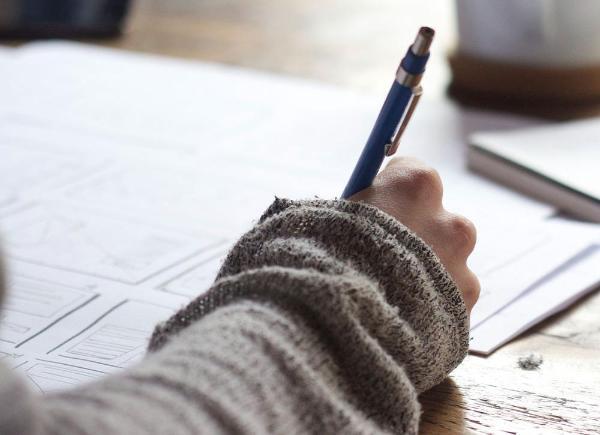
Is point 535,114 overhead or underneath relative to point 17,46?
overhead

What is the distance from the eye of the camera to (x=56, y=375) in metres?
0.45

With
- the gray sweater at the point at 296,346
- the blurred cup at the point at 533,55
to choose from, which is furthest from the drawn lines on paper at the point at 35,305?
the blurred cup at the point at 533,55

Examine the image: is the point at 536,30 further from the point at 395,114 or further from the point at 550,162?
the point at 395,114

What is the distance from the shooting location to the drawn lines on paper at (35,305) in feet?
1.64

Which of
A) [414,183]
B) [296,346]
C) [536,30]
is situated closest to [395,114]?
[414,183]

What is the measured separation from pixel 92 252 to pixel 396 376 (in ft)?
0.96

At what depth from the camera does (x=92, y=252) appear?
1.99ft

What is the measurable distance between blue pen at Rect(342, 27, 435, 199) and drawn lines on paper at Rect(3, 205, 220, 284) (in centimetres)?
17

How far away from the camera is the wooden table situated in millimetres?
437

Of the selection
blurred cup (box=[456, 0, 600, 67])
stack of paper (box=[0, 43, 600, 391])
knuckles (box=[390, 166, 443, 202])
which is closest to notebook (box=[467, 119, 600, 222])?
stack of paper (box=[0, 43, 600, 391])

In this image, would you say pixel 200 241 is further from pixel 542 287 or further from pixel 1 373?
pixel 1 373

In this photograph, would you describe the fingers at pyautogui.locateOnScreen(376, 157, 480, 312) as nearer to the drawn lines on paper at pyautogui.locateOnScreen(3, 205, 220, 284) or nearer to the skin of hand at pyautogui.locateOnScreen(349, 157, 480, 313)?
the skin of hand at pyautogui.locateOnScreen(349, 157, 480, 313)

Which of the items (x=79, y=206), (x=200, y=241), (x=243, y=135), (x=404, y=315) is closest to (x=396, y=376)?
(x=404, y=315)

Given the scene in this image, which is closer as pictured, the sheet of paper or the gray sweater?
the gray sweater
